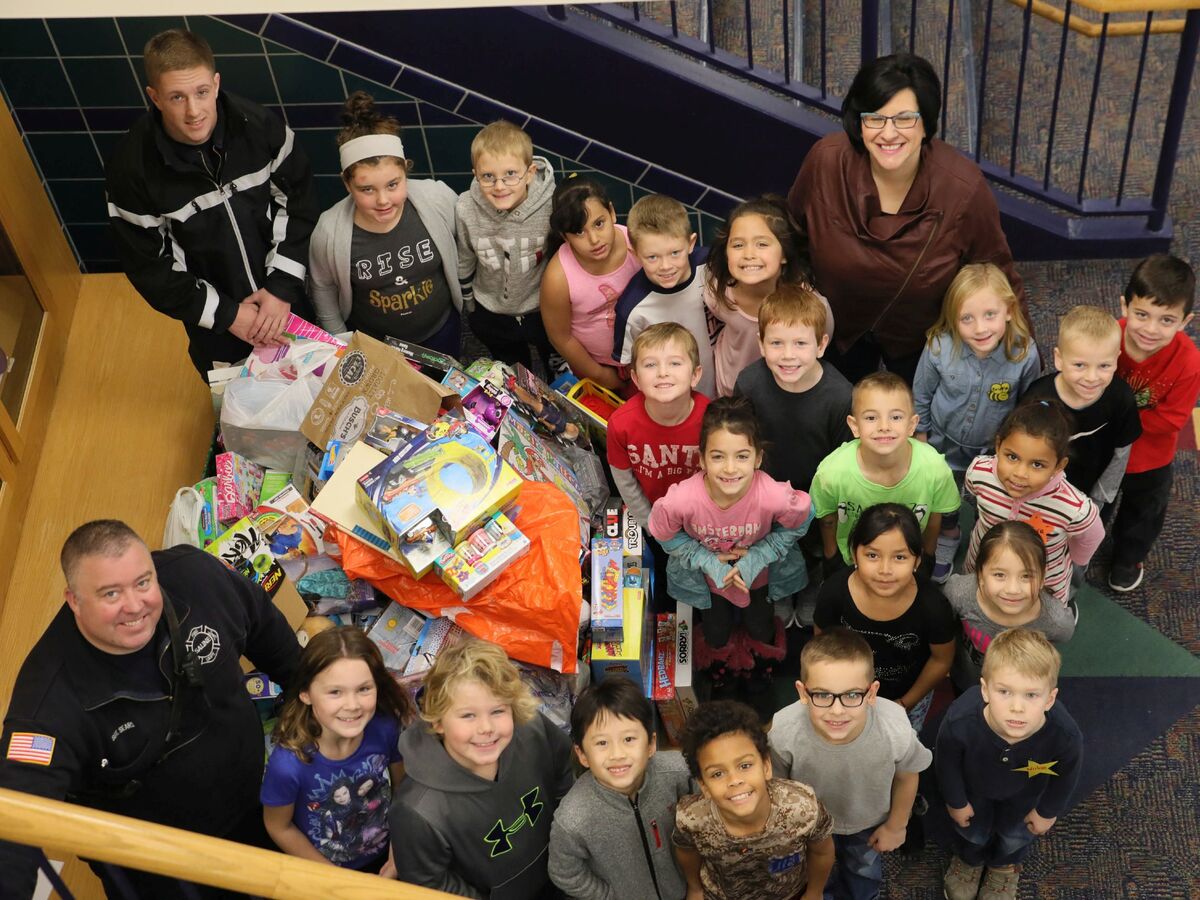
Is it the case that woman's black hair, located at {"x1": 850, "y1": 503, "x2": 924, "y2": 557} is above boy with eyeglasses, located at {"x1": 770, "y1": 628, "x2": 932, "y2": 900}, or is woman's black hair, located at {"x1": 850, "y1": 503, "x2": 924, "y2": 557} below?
above

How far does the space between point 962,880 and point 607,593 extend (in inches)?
50.4

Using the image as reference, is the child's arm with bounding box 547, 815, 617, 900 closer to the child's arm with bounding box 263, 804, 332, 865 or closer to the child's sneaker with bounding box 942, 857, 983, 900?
the child's arm with bounding box 263, 804, 332, 865

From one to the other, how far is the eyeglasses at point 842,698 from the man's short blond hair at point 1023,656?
0.33 m

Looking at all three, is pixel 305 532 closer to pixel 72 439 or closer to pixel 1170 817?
pixel 72 439

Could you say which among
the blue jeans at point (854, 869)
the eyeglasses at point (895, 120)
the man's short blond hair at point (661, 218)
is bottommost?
the blue jeans at point (854, 869)

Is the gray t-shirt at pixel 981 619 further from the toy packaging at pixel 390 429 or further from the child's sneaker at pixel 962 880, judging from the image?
the toy packaging at pixel 390 429

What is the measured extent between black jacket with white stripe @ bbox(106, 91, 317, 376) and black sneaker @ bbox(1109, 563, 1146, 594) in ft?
9.19

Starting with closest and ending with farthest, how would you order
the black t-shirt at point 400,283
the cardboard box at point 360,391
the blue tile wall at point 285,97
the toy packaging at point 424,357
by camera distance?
the cardboard box at point 360,391, the black t-shirt at point 400,283, the toy packaging at point 424,357, the blue tile wall at point 285,97

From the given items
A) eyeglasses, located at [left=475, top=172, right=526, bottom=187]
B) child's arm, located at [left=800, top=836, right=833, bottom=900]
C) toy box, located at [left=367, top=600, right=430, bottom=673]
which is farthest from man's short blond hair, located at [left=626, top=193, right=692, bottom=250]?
child's arm, located at [left=800, top=836, right=833, bottom=900]

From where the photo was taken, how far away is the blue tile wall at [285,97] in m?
4.77

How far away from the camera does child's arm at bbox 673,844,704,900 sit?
324 cm

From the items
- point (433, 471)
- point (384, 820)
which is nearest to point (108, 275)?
point (433, 471)

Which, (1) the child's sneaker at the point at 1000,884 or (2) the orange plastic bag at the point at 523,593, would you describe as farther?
(2) the orange plastic bag at the point at 523,593

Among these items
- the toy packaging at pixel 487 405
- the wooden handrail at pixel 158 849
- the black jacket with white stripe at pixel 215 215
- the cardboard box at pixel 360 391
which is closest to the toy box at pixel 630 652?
the toy packaging at pixel 487 405
